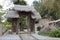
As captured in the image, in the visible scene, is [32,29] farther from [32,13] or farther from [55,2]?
[55,2]

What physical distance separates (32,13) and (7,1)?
8212mm

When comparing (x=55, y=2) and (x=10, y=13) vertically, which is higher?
(x=55, y=2)

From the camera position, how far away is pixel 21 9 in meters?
19.2

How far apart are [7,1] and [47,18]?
685cm

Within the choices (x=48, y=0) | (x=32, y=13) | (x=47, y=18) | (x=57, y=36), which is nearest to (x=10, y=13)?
(x=32, y=13)

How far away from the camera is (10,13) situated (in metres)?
19.6

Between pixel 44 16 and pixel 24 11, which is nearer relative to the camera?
pixel 24 11

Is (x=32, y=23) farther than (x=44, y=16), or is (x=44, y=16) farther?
(x=44, y=16)

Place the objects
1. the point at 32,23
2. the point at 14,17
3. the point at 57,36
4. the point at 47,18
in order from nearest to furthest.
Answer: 1. the point at 57,36
2. the point at 14,17
3. the point at 32,23
4. the point at 47,18

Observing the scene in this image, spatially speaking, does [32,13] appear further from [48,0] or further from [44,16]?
[44,16]

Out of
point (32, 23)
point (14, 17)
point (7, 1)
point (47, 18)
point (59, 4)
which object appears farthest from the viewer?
point (47, 18)

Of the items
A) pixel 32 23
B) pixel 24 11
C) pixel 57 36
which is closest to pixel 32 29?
pixel 32 23

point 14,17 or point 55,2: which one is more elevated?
point 55,2

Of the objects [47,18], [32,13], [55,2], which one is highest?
[55,2]
